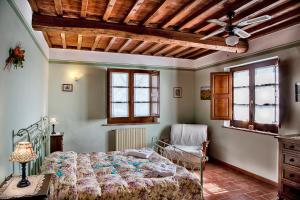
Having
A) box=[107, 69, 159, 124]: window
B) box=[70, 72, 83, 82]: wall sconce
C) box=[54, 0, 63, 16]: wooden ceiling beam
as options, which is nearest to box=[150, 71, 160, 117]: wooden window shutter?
box=[107, 69, 159, 124]: window

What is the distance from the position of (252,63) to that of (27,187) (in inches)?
168

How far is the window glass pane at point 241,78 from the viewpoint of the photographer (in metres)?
4.65

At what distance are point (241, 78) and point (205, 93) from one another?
45.7 inches

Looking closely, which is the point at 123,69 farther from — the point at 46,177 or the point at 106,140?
the point at 46,177

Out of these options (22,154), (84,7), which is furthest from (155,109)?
(22,154)

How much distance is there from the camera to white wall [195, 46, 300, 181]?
11.8ft

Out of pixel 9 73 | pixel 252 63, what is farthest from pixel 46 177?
pixel 252 63

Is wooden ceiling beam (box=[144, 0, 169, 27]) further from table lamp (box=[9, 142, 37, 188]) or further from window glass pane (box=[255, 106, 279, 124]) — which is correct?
window glass pane (box=[255, 106, 279, 124])

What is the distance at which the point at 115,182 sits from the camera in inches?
95.9

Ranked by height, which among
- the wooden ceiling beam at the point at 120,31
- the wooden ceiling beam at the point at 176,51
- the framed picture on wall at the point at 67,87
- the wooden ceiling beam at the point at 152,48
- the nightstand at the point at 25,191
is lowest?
the nightstand at the point at 25,191

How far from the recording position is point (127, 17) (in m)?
3.24

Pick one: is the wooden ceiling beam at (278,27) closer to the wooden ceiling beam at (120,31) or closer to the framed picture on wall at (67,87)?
the wooden ceiling beam at (120,31)

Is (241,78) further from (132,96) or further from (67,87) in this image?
(67,87)

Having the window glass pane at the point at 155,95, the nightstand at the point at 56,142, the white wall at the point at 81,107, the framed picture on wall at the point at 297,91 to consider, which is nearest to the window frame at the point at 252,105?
the framed picture on wall at the point at 297,91
